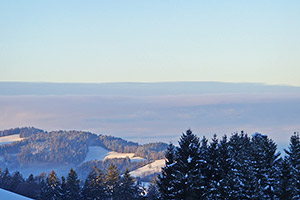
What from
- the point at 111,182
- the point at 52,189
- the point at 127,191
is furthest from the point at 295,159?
the point at 52,189

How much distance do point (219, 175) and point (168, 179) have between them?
561 centimetres

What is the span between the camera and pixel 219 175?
1858 inches

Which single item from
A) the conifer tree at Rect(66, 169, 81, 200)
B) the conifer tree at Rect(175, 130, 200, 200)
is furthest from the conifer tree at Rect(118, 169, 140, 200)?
the conifer tree at Rect(175, 130, 200, 200)

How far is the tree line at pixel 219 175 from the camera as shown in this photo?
41.3 m

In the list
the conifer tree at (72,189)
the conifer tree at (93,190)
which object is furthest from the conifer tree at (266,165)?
the conifer tree at (72,189)

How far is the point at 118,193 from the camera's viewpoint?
9512cm

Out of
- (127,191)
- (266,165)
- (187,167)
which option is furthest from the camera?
(127,191)

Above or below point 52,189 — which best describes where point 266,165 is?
above

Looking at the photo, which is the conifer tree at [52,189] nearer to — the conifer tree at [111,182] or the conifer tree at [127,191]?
the conifer tree at [111,182]

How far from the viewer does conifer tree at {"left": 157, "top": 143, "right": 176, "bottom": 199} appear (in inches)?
1671

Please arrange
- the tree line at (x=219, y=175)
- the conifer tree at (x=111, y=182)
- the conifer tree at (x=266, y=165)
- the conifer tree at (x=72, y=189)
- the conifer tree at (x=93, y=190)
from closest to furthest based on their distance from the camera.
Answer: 1. the tree line at (x=219, y=175)
2. the conifer tree at (x=266, y=165)
3. the conifer tree at (x=111, y=182)
4. the conifer tree at (x=72, y=189)
5. the conifer tree at (x=93, y=190)

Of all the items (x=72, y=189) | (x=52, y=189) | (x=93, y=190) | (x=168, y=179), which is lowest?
(x=52, y=189)

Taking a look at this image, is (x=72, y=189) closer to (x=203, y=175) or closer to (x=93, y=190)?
(x=93, y=190)

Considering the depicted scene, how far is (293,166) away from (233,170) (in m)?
13.1
